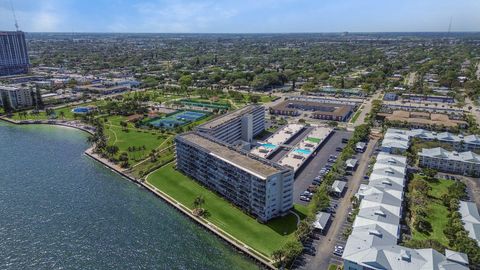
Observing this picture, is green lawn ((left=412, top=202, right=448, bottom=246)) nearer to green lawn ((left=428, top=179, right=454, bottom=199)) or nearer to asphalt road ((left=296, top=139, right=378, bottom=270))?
green lawn ((left=428, top=179, right=454, bottom=199))

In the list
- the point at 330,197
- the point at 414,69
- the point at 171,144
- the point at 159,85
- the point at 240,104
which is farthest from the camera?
the point at 414,69

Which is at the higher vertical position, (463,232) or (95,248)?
(463,232)

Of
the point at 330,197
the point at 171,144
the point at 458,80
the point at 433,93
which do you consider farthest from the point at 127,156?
the point at 458,80

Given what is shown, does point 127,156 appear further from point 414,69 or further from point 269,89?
point 414,69

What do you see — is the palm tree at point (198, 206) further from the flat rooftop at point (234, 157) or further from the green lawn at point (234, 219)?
the flat rooftop at point (234, 157)

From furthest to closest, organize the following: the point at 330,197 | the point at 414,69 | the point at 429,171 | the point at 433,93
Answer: the point at 414,69, the point at 433,93, the point at 429,171, the point at 330,197

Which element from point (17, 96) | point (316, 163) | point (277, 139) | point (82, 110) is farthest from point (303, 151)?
point (17, 96)
